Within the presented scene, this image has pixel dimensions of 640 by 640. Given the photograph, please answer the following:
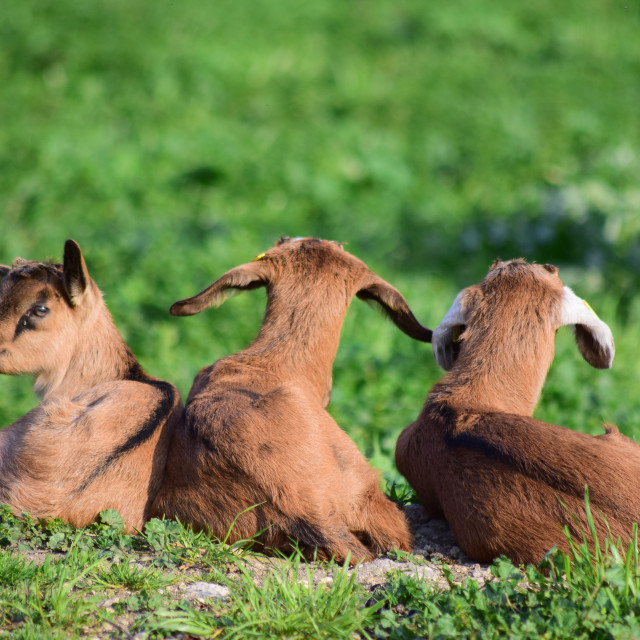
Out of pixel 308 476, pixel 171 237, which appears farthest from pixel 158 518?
pixel 171 237

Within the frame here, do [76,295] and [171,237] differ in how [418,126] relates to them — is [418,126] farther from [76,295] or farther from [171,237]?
[76,295]

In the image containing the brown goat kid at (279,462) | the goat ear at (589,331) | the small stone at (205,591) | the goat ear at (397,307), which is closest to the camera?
the small stone at (205,591)

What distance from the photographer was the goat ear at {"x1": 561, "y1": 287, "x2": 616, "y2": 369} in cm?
480

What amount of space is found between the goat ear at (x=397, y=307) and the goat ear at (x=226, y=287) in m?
0.64

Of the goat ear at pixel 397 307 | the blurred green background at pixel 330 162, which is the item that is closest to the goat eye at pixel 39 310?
the goat ear at pixel 397 307

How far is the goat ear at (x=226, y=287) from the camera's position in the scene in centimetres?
495

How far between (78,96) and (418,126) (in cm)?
523

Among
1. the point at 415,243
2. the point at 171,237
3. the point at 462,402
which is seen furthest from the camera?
the point at 415,243

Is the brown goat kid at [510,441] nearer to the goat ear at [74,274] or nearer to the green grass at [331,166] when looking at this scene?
the green grass at [331,166]

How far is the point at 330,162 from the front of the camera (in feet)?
38.9

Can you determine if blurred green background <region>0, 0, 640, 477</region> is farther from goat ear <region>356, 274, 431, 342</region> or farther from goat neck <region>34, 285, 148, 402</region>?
goat neck <region>34, 285, 148, 402</region>

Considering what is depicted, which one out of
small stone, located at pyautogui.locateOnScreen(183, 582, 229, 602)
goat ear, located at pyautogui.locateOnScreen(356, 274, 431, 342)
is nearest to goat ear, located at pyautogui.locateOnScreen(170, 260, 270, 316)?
goat ear, located at pyautogui.locateOnScreen(356, 274, 431, 342)

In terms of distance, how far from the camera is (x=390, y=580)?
12.2ft

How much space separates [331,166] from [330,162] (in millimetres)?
99
